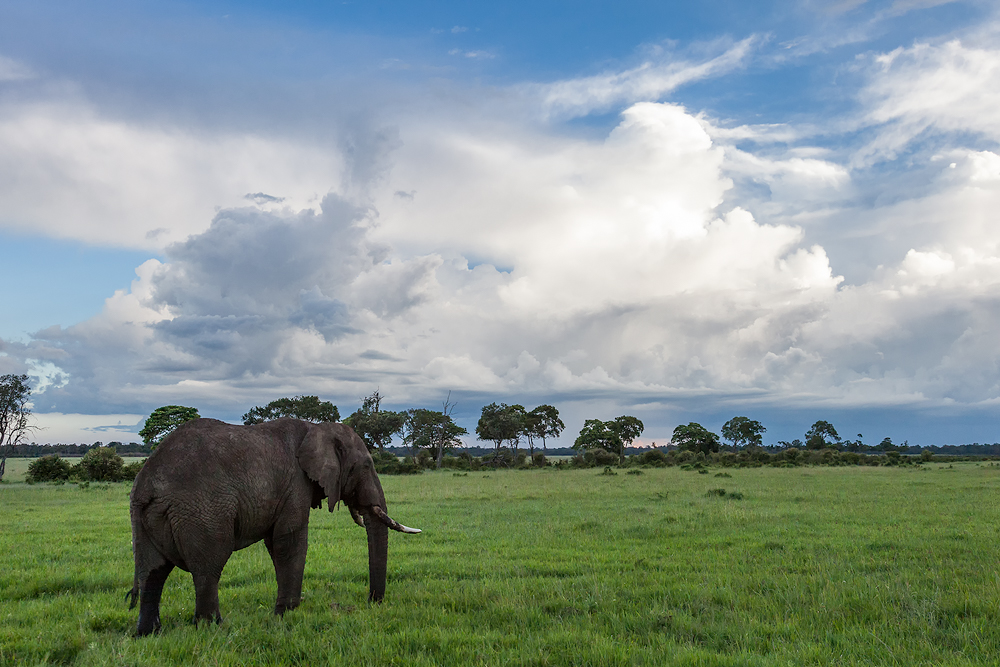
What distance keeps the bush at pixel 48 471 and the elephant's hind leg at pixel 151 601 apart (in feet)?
164

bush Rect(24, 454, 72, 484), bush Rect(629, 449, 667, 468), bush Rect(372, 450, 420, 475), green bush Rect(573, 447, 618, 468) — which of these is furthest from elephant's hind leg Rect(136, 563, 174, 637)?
green bush Rect(573, 447, 618, 468)

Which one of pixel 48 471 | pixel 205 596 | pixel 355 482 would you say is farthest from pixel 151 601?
pixel 48 471

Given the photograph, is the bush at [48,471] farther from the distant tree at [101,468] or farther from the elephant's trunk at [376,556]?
the elephant's trunk at [376,556]

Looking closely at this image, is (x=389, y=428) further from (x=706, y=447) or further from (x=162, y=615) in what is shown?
(x=162, y=615)

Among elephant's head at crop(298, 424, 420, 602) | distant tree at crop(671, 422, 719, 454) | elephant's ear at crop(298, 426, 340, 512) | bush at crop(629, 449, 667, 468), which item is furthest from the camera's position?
distant tree at crop(671, 422, 719, 454)

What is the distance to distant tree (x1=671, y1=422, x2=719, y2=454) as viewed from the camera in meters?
94.1

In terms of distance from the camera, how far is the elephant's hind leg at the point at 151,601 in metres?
7.91

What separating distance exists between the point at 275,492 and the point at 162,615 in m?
2.55

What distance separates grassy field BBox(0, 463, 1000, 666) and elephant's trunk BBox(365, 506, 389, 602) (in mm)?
257

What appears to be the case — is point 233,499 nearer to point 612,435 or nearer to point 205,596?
point 205,596

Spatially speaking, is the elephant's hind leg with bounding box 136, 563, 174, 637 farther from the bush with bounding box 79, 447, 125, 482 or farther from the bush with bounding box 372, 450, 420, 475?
the bush with bounding box 372, 450, 420, 475

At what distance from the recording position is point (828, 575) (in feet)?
34.8

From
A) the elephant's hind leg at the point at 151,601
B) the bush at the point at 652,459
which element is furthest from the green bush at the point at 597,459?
the elephant's hind leg at the point at 151,601

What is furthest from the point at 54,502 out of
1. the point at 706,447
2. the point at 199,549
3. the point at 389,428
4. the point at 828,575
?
the point at 706,447
